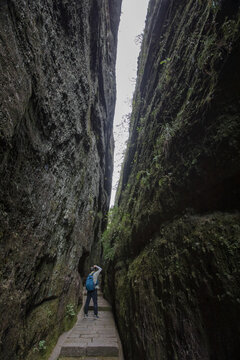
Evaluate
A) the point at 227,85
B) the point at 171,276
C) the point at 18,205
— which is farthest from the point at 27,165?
the point at 227,85

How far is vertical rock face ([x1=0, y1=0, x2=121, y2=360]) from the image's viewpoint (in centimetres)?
258

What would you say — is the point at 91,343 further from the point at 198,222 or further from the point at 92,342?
the point at 198,222

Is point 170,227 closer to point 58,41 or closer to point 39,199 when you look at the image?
point 39,199

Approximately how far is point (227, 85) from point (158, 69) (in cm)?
529

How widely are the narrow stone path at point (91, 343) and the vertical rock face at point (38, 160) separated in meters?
0.53

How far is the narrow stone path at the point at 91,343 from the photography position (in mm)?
4168

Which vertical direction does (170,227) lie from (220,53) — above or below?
below

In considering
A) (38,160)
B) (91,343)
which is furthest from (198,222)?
(91,343)

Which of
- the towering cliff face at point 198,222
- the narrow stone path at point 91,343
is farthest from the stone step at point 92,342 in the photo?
the towering cliff face at point 198,222

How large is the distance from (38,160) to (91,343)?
466cm

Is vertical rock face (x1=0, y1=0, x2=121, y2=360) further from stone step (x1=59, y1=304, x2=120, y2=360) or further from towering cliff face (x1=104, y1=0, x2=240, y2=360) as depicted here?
towering cliff face (x1=104, y1=0, x2=240, y2=360)

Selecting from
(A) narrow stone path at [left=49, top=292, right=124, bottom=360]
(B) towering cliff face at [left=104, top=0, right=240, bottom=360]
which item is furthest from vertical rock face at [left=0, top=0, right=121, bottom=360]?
(B) towering cliff face at [left=104, top=0, right=240, bottom=360]

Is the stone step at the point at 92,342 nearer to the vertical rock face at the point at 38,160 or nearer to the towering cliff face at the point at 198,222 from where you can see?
the vertical rock face at the point at 38,160

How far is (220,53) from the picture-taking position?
2.34 m
